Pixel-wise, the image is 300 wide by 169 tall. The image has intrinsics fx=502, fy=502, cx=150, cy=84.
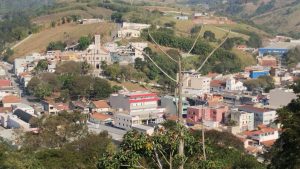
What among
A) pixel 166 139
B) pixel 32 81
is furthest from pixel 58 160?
pixel 32 81

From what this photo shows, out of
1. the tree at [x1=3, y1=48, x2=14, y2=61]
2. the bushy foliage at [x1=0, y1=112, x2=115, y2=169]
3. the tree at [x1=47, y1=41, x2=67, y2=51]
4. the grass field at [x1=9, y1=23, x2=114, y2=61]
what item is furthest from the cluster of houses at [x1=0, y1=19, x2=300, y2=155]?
the tree at [x1=3, y1=48, x2=14, y2=61]

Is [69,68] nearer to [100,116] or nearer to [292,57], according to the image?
[100,116]

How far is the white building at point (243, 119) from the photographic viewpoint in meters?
25.5

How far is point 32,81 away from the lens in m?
32.4

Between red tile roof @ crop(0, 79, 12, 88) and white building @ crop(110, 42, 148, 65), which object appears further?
white building @ crop(110, 42, 148, 65)

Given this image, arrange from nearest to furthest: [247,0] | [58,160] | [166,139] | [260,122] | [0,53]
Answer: [166,139], [58,160], [260,122], [0,53], [247,0]

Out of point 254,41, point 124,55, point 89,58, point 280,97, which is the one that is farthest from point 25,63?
point 254,41

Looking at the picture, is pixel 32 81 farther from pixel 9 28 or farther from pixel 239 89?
pixel 9 28

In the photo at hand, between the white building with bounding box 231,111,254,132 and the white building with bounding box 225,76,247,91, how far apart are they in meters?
8.55

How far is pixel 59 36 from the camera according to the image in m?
48.4

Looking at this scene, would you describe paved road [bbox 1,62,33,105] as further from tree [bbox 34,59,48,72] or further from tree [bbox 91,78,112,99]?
tree [bbox 91,78,112,99]

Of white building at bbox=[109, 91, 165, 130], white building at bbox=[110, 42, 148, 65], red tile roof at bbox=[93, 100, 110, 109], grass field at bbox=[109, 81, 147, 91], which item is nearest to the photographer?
white building at bbox=[109, 91, 165, 130]

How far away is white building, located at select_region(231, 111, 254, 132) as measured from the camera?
25.5m

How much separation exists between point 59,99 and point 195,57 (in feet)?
49.7
